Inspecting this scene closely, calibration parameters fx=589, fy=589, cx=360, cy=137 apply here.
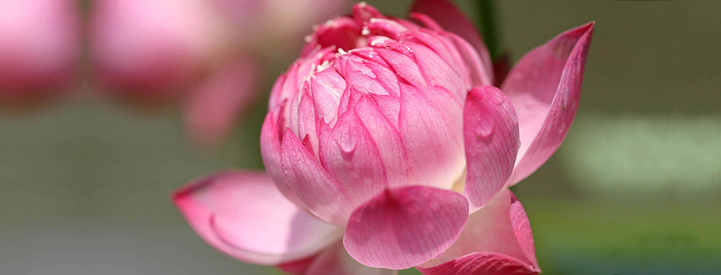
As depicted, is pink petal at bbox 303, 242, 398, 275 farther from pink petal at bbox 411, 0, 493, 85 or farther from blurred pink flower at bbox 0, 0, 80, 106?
blurred pink flower at bbox 0, 0, 80, 106

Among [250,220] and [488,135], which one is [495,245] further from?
[250,220]

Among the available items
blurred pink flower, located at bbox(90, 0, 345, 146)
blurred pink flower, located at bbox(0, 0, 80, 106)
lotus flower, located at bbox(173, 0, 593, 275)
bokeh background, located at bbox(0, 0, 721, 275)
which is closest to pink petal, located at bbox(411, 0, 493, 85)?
lotus flower, located at bbox(173, 0, 593, 275)

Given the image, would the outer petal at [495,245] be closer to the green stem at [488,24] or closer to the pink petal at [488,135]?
the pink petal at [488,135]

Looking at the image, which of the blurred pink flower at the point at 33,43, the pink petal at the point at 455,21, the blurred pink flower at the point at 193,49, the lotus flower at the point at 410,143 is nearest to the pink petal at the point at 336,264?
the lotus flower at the point at 410,143

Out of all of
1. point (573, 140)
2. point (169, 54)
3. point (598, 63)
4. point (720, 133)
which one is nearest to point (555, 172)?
point (573, 140)

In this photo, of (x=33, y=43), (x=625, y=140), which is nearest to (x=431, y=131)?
(x=625, y=140)

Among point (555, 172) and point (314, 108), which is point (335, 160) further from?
point (555, 172)

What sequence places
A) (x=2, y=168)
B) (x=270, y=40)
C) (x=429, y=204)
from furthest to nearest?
(x=2, y=168) < (x=270, y=40) < (x=429, y=204)
